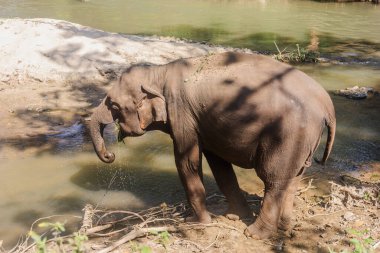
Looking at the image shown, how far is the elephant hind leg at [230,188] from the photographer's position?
494cm

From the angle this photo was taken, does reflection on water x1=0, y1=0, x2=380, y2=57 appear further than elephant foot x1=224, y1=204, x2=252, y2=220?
Yes

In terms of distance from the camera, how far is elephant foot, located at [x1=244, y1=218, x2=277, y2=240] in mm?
4426

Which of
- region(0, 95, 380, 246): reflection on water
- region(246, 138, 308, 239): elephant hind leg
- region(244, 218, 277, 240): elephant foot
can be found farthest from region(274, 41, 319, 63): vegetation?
region(244, 218, 277, 240): elephant foot

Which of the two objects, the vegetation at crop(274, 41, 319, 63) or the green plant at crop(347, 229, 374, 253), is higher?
the green plant at crop(347, 229, 374, 253)

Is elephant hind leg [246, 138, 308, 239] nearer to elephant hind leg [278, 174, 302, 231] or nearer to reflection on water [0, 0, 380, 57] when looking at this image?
elephant hind leg [278, 174, 302, 231]

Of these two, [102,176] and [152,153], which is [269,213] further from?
[152,153]

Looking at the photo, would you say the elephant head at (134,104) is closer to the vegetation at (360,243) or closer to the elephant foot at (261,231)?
the elephant foot at (261,231)

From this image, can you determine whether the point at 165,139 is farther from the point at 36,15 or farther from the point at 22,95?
the point at 36,15

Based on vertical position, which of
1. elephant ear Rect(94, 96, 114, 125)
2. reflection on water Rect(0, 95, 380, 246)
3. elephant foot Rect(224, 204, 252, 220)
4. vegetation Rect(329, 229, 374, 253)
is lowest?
reflection on water Rect(0, 95, 380, 246)

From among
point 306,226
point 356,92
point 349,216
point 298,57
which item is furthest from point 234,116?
point 298,57

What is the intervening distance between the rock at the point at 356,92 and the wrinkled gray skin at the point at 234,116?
547 cm

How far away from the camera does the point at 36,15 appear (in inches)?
764

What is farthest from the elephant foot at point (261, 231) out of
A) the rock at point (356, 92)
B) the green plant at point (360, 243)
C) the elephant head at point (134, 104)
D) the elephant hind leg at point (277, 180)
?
the rock at point (356, 92)

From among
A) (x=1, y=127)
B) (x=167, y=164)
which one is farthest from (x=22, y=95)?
(x=167, y=164)
